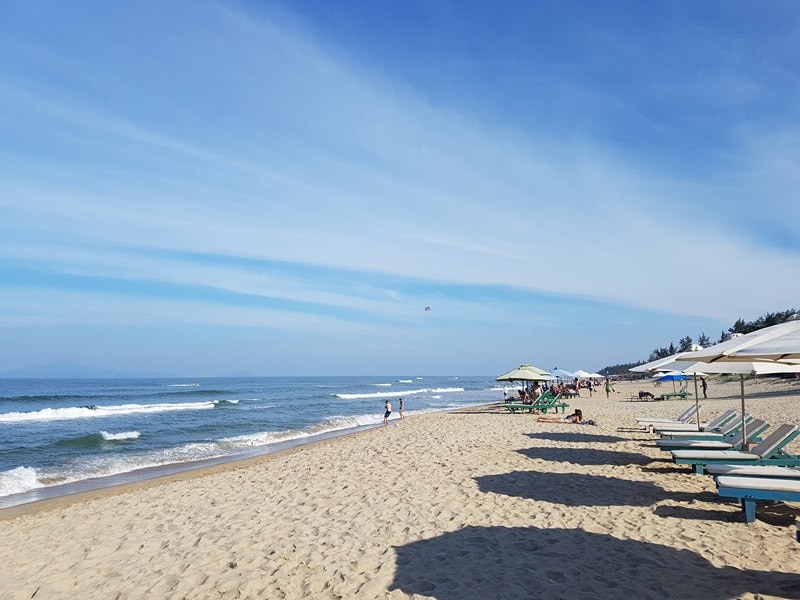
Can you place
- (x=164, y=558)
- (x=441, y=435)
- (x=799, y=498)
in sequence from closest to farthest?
(x=799, y=498) < (x=164, y=558) < (x=441, y=435)

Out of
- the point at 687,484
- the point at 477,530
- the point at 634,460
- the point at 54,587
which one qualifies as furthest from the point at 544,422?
the point at 54,587

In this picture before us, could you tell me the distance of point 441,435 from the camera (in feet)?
47.8

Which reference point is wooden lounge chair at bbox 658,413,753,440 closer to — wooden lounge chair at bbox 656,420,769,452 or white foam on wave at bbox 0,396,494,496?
wooden lounge chair at bbox 656,420,769,452

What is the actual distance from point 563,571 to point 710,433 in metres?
6.51

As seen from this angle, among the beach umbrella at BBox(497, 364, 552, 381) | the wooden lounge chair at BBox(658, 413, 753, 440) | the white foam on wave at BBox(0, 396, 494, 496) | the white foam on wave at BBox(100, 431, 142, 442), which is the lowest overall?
the white foam on wave at BBox(100, 431, 142, 442)

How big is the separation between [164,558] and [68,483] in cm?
915

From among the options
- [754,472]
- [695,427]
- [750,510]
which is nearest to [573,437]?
[695,427]

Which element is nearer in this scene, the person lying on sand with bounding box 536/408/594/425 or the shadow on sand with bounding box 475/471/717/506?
the shadow on sand with bounding box 475/471/717/506

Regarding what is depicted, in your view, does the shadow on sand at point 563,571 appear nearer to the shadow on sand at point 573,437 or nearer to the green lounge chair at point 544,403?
the shadow on sand at point 573,437

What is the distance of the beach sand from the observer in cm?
446

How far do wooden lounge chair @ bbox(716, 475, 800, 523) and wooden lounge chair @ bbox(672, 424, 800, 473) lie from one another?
1.51 m

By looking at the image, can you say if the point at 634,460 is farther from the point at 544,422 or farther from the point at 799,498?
the point at 544,422

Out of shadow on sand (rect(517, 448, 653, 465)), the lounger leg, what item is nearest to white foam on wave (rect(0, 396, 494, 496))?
shadow on sand (rect(517, 448, 653, 465))

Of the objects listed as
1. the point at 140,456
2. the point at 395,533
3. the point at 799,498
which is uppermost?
the point at 799,498
